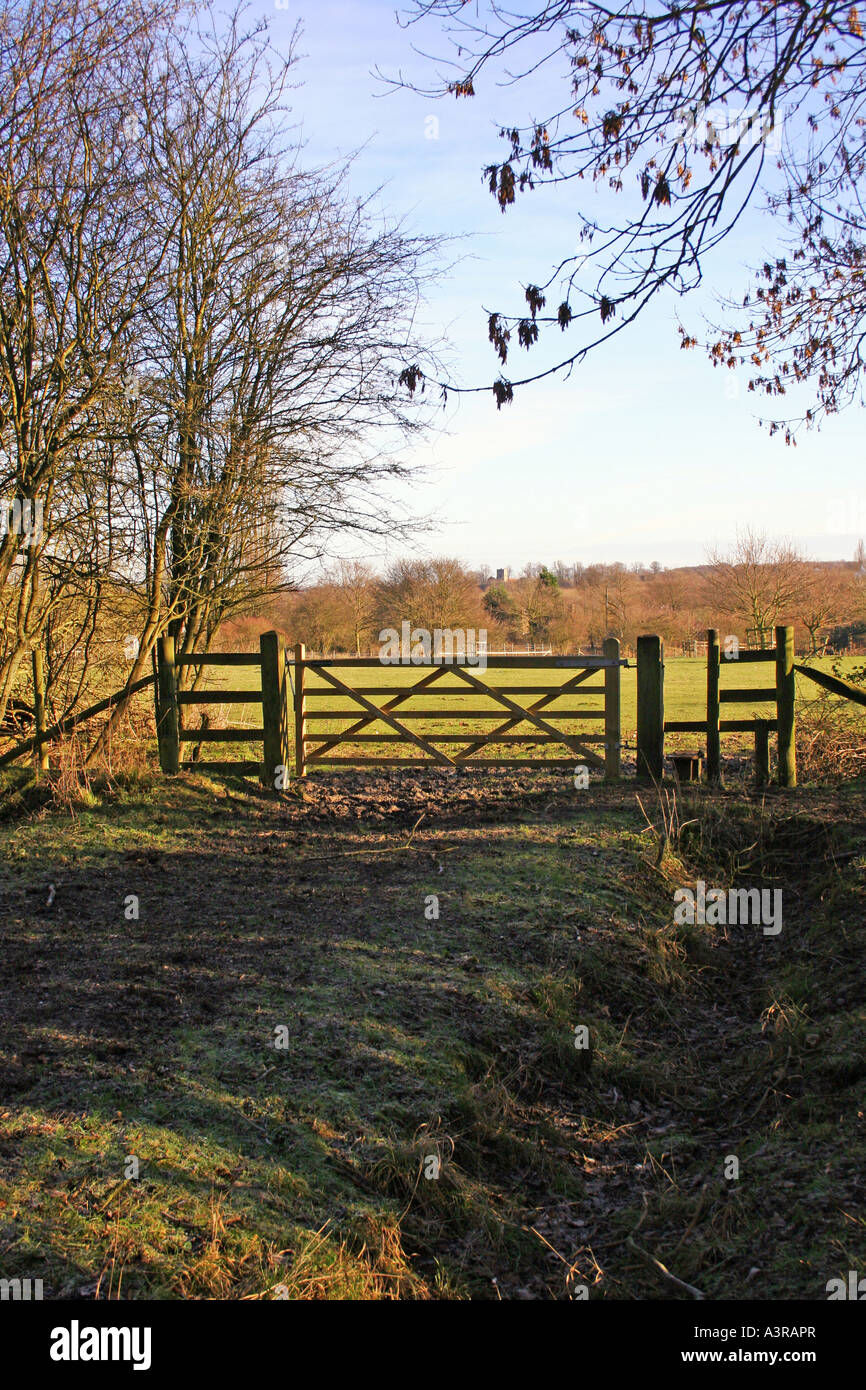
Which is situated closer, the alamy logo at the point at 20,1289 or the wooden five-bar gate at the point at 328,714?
the alamy logo at the point at 20,1289

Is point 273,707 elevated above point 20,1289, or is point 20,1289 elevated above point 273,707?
point 273,707

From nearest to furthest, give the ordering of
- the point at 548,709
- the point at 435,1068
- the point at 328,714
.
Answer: the point at 435,1068
the point at 328,714
the point at 548,709

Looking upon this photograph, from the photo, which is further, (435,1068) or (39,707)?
(39,707)

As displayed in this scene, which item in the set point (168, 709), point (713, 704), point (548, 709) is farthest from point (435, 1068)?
point (548, 709)

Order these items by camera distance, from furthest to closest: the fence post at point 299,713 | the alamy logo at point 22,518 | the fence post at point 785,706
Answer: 1. the fence post at point 299,713
2. the fence post at point 785,706
3. the alamy logo at point 22,518

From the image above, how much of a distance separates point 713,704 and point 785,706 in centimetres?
73

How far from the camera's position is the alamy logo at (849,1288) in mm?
3221

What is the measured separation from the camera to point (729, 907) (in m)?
7.03

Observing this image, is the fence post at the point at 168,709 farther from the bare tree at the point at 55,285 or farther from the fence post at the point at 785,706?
the fence post at the point at 785,706

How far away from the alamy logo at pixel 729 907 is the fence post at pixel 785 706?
3164mm

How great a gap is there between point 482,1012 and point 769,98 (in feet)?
14.8

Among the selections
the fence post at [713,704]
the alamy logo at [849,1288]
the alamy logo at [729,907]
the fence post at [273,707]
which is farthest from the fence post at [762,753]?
the alamy logo at [849,1288]
